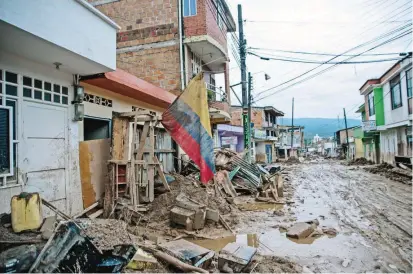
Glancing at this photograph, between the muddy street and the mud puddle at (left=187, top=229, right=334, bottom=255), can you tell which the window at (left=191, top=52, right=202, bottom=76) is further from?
the mud puddle at (left=187, top=229, right=334, bottom=255)

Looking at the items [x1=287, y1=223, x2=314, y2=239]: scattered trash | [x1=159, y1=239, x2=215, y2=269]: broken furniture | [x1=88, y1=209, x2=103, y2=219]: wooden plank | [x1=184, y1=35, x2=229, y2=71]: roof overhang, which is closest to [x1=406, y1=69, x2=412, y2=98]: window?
[x1=184, y1=35, x2=229, y2=71]: roof overhang

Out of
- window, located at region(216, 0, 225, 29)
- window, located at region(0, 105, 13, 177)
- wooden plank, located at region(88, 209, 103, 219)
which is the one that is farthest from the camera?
window, located at region(216, 0, 225, 29)

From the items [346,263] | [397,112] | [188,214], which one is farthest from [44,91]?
[397,112]

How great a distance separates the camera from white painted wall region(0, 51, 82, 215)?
15.5 ft

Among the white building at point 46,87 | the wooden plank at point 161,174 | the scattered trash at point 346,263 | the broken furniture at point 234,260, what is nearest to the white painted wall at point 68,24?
the white building at point 46,87

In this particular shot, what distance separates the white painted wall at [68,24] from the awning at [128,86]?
31.3 inches

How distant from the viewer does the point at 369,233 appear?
619 centimetres

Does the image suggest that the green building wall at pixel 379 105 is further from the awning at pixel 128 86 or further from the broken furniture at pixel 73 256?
the broken furniture at pixel 73 256

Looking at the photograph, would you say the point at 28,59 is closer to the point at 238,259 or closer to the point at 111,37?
the point at 111,37

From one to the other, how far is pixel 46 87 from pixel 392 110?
77.0ft

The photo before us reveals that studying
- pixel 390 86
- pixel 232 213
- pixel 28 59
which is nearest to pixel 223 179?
pixel 232 213

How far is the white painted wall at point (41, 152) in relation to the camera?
472 cm

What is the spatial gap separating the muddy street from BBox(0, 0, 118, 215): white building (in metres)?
3.53

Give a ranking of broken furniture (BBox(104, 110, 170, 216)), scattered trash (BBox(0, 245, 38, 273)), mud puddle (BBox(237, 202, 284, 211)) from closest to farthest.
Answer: scattered trash (BBox(0, 245, 38, 273))
broken furniture (BBox(104, 110, 170, 216))
mud puddle (BBox(237, 202, 284, 211))
